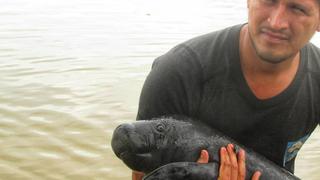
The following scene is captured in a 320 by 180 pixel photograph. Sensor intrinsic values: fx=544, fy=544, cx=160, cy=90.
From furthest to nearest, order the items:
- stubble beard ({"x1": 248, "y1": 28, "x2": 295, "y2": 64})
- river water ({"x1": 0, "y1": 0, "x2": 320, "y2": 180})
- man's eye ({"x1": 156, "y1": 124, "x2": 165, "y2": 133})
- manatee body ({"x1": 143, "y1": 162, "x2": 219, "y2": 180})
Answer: river water ({"x1": 0, "y1": 0, "x2": 320, "y2": 180}), stubble beard ({"x1": 248, "y1": 28, "x2": 295, "y2": 64}), man's eye ({"x1": 156, "y1": 124, "x2": 165, "y2": 133}), manatee body ({"x1": 143, "y1": 162, "x2": 219, "y2": 180})

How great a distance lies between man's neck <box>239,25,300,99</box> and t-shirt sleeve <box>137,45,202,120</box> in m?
0.34

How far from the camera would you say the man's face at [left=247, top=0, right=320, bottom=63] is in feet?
11.3

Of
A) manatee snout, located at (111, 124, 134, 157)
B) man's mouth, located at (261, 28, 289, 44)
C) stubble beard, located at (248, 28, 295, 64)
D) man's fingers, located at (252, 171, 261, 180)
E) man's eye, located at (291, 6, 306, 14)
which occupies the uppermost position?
man's eye, located at (291, 6, 306, 14)

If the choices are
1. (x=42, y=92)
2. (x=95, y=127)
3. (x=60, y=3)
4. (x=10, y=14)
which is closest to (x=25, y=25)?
(x=10, y=14)

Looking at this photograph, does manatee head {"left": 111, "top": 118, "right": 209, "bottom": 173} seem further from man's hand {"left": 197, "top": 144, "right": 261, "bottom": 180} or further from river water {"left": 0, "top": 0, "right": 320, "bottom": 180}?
river water {"left": 0, "top": 0, "right": 320, "bottom": 180}

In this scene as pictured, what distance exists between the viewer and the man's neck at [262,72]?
3.70m

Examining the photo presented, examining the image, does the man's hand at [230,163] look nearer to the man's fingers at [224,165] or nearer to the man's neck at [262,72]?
the man's fingers at [224,165]

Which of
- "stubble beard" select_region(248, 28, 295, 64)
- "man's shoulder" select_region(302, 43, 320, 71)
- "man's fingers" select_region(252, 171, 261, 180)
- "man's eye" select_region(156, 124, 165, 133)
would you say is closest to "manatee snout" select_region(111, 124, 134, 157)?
"man's eye" select_region(156, 124, 165, 133)

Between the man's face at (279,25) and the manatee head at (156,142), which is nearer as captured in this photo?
the manatee head at (156,142)

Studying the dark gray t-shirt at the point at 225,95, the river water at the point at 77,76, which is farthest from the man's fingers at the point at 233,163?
the river water at the point at 77,76

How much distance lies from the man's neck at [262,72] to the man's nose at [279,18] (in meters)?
0.27

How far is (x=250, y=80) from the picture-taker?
3.73 metres

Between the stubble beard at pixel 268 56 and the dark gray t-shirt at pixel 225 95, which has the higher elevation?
the stubble beard at pixel 268 56

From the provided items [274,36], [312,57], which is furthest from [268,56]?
[312,57]
